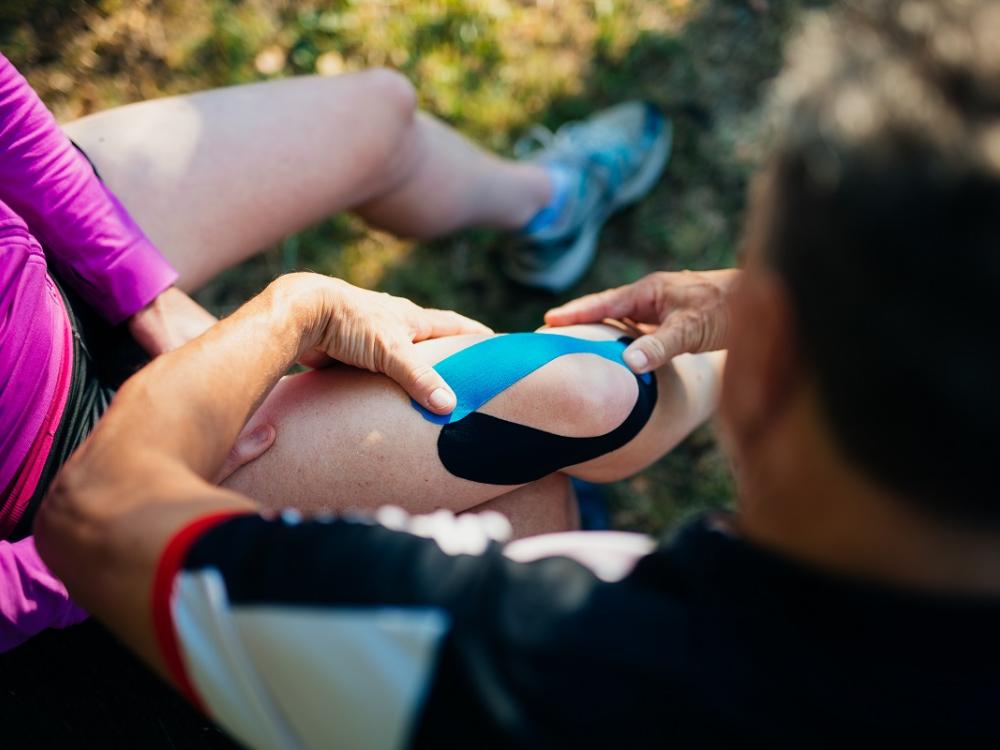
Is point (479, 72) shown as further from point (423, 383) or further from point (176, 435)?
point (176, 435)

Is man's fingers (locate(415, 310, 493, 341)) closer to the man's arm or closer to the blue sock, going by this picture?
the man's arm

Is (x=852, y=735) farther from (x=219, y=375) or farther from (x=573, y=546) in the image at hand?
(x=219, y=375)

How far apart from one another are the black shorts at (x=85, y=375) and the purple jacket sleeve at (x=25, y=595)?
14 centimetres

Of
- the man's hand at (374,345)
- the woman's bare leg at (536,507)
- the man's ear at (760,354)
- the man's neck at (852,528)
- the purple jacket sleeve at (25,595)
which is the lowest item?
the woman's bare leg at (536,507)

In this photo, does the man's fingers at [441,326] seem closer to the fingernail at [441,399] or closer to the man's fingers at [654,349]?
the fingernail at [441,399]

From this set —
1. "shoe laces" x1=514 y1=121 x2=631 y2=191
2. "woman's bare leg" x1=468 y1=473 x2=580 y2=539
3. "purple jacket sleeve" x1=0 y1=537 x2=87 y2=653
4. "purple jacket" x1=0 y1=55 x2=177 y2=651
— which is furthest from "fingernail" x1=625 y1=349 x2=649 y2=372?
"shoe laces" x1=514 y1=121 x2=631 y2=191

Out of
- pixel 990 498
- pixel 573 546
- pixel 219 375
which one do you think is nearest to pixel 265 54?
pixel 219 375

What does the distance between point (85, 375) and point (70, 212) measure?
32 cm

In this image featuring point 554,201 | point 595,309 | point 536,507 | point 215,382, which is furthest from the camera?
point 554,201

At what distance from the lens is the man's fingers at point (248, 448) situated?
1.47m

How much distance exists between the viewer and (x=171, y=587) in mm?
925

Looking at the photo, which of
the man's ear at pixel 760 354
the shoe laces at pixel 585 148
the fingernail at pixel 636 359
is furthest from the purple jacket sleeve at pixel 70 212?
the shoe laces at pixel 585 148

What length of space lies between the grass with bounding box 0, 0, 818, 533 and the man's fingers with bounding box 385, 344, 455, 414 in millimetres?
1272

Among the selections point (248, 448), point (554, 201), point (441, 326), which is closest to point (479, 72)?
point (554, 201)
